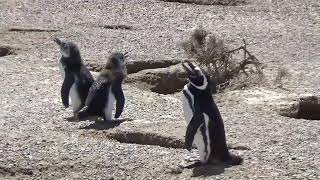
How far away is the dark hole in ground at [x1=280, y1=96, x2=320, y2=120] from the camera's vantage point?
9.34 metres

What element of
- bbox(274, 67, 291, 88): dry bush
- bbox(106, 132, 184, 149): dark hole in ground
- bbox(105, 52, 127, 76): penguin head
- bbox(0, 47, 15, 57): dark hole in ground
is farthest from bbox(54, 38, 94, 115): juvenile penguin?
bbox(0, 47, 15, 57): dark hole in ground

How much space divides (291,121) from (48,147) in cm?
260

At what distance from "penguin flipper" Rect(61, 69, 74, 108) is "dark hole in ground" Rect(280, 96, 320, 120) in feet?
7.70

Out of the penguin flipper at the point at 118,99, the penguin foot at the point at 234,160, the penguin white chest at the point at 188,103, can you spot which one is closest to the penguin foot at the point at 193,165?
the penguin foot at the point at 234,160

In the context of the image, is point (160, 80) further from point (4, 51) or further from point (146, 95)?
point (4, 51)

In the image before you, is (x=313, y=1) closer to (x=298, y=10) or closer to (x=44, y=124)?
(x=298, y=10)

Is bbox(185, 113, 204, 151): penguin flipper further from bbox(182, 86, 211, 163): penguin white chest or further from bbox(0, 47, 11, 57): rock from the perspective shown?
bbox(0, 47, 11, 57): rock

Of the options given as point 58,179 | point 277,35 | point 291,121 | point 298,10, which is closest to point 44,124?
point 58,179

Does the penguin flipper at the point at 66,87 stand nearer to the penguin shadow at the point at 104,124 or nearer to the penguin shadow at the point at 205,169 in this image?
the penguin shadow at the point at 104,124

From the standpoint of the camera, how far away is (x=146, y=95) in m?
9.93

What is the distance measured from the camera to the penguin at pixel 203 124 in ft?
23.6

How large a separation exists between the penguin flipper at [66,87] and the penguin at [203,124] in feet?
6.88

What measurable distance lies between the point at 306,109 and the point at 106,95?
238cm

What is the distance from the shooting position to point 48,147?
780 centimetres
